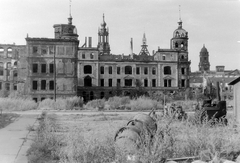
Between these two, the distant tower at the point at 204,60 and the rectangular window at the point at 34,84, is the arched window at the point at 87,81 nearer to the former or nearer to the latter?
the rectangular window at the point at 34,84

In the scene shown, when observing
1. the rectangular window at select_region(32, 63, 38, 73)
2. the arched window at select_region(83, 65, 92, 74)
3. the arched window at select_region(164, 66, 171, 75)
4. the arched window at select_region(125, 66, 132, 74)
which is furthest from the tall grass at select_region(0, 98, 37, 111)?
the arched window at select_region(164, 66, 171, 75)

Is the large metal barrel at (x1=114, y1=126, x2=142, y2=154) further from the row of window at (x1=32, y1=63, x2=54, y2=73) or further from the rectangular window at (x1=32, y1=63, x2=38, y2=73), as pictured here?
the rectangular window at (x1=32, y1=63, x2=38, y2=73)

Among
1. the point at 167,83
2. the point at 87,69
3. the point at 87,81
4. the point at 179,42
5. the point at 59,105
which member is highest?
Answer: the point at 179,42

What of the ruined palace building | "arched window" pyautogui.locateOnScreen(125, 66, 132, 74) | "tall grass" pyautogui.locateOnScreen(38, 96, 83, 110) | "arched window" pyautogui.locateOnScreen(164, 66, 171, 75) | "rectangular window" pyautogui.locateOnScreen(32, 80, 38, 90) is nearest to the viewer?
"tall grass" pyautogui.locateOnScreen(38, 96, 83, 110)

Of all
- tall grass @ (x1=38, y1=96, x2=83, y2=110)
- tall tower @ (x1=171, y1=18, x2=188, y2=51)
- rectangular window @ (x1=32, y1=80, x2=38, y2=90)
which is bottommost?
tall grass @ (x1=38, y1=96, x2=83, y2=110)

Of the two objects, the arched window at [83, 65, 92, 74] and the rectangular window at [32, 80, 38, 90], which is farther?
the arched window at [83, 65, 92, 74]

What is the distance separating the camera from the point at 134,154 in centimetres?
682

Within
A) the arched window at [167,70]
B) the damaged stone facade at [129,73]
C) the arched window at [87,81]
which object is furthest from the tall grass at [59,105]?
the arched window at [167,70]

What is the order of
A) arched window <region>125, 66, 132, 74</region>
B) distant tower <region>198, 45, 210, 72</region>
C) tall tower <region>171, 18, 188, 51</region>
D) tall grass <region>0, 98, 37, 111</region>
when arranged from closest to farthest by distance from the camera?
1. tall grass <region>0, 98, 37, 111</region>
2. arched window <region>125, 66, 132, 74</region>
3. tall tower <region>171, 18, 188, 51</region>
4. distant tower <region>198, 45, 210, 72</region>

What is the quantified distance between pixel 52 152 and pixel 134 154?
9.41 feet

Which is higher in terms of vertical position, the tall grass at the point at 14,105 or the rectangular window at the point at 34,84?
the rectangular window at the point at 34,84

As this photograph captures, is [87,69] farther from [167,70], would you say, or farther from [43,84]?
[167,70]

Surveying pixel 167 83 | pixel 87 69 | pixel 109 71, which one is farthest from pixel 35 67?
pixel 167 83

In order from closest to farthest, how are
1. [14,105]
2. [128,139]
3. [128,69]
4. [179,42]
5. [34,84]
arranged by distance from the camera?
[128,139] → [14,105] → [34,84] → [128,69] → [179,42]
